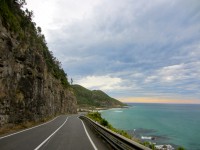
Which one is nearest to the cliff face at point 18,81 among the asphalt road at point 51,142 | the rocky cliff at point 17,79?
the rocky cliff at point 17,79

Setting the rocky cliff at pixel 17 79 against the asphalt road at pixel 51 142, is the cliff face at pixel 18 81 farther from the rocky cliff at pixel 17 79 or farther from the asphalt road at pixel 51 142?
the asphalt road at pixel 51 142

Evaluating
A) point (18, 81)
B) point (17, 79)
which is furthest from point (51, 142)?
point (18, 81)

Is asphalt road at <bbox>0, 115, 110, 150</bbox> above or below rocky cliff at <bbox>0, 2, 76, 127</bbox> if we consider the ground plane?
below

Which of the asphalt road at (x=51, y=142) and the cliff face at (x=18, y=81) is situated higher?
the cliff face at (x=18, y=81)

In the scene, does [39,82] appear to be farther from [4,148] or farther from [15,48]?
[4,148]

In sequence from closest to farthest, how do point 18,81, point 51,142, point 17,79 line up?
point 51,142, point 17,79, point 18,81

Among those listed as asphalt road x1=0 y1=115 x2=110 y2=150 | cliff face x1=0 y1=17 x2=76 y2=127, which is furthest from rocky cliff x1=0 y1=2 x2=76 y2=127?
asphalt road x1=0 y1=115 x2=110 y2=150

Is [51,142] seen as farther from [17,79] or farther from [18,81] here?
[18,81]

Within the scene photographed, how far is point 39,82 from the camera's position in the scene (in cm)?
3878

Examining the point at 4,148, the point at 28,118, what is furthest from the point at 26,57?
the point at 4,148

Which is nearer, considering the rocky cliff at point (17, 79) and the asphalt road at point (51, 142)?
the asphalt road at point (51, 142)

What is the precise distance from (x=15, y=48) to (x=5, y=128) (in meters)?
8.61

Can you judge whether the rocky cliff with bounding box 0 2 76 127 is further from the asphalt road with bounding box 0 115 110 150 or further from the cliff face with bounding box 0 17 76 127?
the asphalt road with bounding box 0 115 110 150

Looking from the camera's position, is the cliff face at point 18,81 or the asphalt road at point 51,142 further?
the cliff face at point 18,81
